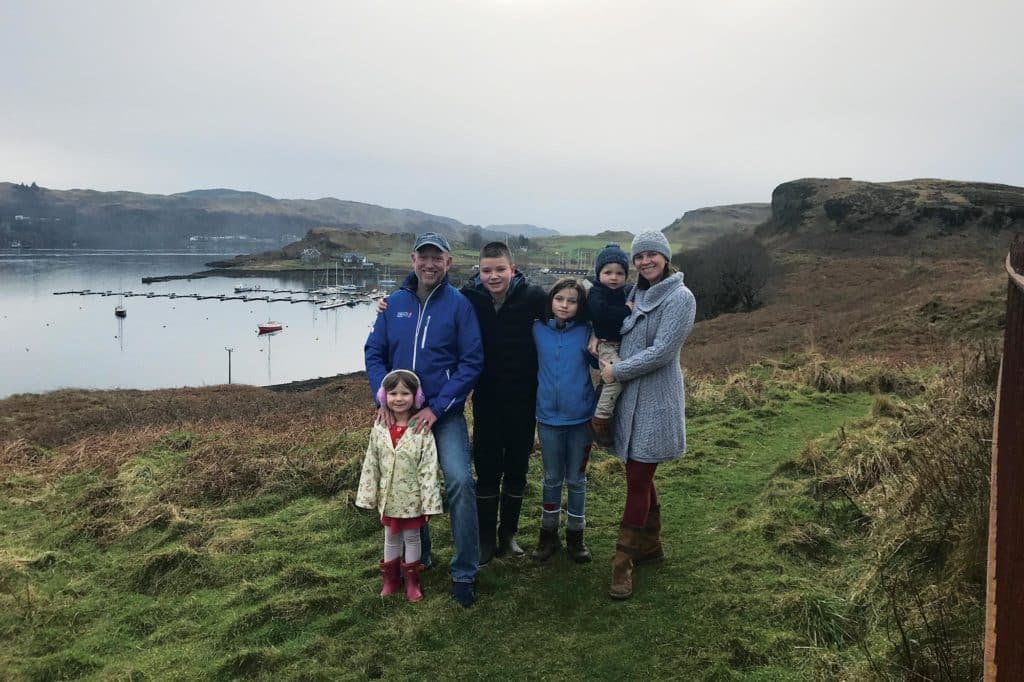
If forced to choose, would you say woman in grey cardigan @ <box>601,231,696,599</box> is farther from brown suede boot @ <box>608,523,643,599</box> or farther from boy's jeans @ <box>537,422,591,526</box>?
boy's jeans @ <box>537,422,591,526</box>

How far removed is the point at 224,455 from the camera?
665 cm

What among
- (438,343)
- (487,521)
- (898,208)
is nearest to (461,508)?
(487,521)

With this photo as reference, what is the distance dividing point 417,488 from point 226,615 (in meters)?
1.47

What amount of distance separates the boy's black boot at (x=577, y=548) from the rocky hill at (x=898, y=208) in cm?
5221

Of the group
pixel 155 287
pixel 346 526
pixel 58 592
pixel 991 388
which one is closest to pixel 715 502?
pixel 991 388

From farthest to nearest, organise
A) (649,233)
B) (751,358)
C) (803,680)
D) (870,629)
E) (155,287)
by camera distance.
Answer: (155,287), (751,358), (649,233), (870,629), (803,680)

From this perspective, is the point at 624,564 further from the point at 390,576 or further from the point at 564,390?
the point at 390,576

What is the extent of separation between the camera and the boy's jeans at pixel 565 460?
13.5ft

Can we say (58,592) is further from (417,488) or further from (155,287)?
(155,287)

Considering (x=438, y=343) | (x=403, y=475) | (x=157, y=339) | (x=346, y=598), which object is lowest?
(x=157, y=339)

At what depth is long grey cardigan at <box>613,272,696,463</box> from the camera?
3689mm

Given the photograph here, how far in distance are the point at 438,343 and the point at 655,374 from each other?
1.43 metres

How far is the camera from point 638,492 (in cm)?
385

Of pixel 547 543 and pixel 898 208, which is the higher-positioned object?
pixel 898 208
